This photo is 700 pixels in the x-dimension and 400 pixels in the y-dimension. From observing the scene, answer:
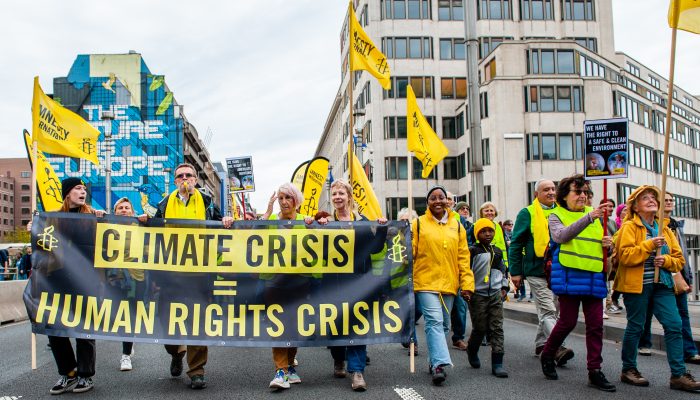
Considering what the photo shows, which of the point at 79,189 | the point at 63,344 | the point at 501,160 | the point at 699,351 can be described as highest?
the point at 501,160

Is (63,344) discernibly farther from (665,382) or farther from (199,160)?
(199,160)

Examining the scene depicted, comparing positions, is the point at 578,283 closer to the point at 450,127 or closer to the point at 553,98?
the point at 553,98

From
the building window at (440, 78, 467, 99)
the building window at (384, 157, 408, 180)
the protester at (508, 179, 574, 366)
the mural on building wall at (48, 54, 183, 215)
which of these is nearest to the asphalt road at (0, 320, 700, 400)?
the protester at (508, 179, 574, 366)

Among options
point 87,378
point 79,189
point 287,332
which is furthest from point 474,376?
point 79,189

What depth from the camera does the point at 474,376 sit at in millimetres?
6770

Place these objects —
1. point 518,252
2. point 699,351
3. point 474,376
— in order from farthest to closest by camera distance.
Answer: point 699,351 < point 518,252 < point 474,376

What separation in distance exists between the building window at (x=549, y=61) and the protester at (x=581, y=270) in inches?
1580

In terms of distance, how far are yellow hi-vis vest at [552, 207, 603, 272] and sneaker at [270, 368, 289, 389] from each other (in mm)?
2660

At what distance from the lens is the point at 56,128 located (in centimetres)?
867

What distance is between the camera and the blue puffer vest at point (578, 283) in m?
6.05

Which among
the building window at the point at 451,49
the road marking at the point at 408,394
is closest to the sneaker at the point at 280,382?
the road marking at the point at 408,394

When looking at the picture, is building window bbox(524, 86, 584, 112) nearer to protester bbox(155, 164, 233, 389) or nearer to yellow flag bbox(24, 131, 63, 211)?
yellow flag bbox(24, 131, 63, 211)

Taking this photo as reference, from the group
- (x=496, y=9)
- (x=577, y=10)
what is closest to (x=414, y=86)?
(x=496, y=9)

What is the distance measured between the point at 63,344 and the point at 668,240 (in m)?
5.64
